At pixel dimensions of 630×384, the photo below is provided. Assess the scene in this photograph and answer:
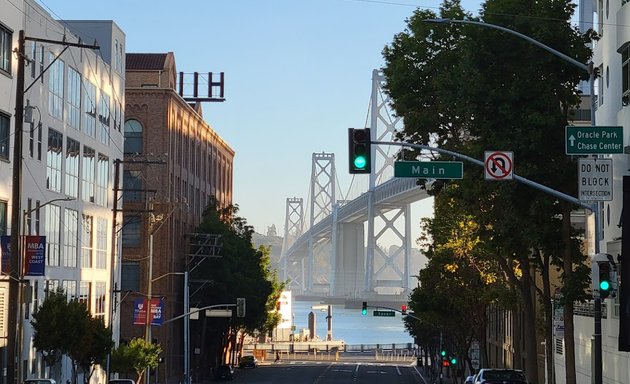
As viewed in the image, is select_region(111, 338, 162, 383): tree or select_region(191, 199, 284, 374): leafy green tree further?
select_region(191, 199, 284, 374): leafy green tree

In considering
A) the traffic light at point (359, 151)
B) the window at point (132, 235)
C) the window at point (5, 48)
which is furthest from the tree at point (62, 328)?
the window at point (132, 235)

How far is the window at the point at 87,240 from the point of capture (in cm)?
6750

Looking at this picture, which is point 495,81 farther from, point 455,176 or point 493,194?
point 455,176

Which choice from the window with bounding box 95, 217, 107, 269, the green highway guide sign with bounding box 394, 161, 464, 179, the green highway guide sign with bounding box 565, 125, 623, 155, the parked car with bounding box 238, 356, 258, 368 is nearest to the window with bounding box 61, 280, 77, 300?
the window with bounding box 95, 217, 107, 269

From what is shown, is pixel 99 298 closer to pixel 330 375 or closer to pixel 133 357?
pixel 133 357

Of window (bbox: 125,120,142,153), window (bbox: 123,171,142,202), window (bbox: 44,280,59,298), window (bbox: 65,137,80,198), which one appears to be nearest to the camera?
window (bbox: 44,280,59,298)

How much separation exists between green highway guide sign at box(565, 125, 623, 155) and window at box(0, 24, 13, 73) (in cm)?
2943

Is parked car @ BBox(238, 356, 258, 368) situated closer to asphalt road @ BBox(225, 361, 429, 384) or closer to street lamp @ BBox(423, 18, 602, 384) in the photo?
asphalt road @ BBox(225, 361, 429, 384)

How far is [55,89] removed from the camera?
60.8 meters

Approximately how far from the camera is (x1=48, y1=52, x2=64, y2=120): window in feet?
196

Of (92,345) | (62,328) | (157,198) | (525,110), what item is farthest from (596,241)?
(157,198)

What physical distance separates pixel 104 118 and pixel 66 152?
9.14 m

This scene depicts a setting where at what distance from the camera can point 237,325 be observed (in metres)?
107

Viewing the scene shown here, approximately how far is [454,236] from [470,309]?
946cm
